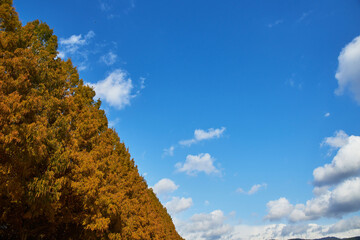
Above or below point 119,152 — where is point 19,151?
below

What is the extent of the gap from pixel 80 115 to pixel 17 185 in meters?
5.82

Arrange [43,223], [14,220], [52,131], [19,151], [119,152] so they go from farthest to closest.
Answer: [119,152] < [43,223] < [14,220] < [52,131] < [19,151]

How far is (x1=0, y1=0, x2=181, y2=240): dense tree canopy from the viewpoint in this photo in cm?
859

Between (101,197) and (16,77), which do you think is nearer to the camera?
(16,77)

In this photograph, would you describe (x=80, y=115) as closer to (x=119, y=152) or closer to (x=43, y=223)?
(x=43, y=223)

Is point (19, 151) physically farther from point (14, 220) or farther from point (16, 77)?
point (14, 220)

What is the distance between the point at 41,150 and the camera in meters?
8.62

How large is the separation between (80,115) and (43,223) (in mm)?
5494

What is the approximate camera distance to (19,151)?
335 inches

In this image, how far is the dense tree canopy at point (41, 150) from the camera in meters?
8.59

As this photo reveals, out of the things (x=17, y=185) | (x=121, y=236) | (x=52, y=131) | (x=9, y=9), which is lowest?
(x=121, y=236)

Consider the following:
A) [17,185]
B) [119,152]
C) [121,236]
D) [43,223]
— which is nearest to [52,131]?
[17,185]

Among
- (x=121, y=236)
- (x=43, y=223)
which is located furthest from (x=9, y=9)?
(x=121, y=236)

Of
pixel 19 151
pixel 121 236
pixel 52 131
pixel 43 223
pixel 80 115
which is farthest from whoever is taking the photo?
pixel 121 236
